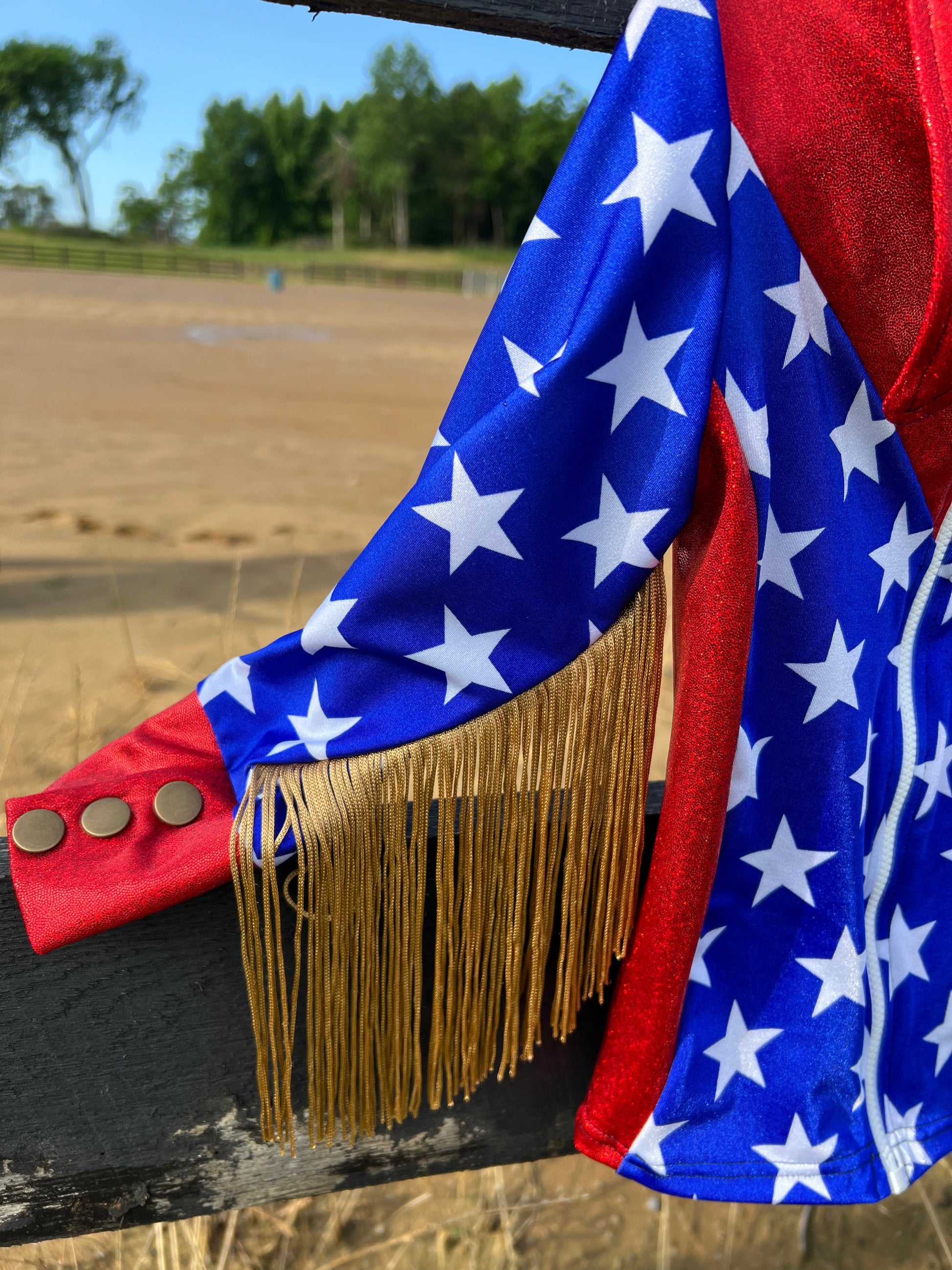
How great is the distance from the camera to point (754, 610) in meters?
0.78

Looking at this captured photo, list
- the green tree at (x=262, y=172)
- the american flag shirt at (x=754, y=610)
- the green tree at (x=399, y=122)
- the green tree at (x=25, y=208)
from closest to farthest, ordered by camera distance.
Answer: the american flag shirt at (x=754, y=610)
the green tree at (x=25, y=208)
the green tree at (x=399, y=122)
the green tree at (x=262, y=172)

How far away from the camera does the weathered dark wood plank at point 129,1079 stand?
78cm

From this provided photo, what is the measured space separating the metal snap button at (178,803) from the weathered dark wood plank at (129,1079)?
104 mm

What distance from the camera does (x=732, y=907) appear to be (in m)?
0.87

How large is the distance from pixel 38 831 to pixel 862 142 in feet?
2.80

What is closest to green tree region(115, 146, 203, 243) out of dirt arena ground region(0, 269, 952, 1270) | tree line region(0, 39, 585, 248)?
tree line region(0, 39, 585, 248)

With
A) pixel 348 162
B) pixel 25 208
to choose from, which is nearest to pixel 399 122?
pixel 348 162

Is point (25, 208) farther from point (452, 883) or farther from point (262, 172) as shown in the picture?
point (452, 883)

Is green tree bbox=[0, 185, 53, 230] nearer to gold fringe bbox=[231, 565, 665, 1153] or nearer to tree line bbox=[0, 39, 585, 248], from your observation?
tree line bbox=[0, 39, 585, 248]

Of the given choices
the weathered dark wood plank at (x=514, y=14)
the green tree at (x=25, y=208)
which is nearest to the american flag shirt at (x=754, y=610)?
the weathered dark wood plank at (x=514, y=14)

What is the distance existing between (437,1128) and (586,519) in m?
0.67

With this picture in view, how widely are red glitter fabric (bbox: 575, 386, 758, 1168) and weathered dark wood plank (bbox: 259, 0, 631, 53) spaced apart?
0.37 m

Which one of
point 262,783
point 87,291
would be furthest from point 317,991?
point 87,291

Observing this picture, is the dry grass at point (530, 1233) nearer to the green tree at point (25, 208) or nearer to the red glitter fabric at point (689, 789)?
the red glitter fabric at point (689, 789)
